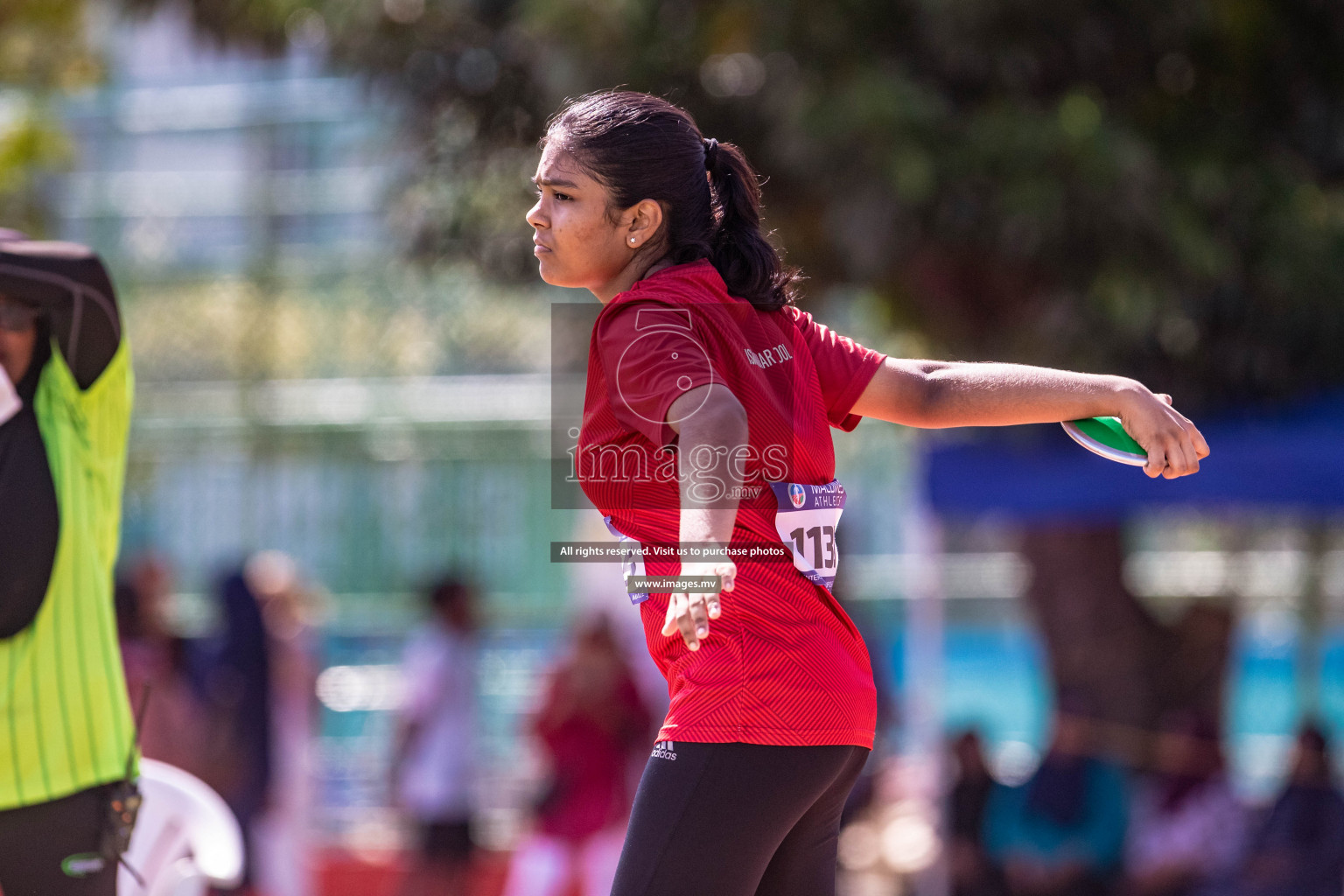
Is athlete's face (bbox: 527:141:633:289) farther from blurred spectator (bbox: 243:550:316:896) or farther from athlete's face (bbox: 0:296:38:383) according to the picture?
blurred spectator (bbox: 243:550:316:896)

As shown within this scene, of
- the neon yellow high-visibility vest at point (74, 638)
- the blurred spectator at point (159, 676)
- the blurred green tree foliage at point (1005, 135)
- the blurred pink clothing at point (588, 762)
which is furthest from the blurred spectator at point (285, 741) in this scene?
the neon yellow high-visibility vest at point (74, 638)

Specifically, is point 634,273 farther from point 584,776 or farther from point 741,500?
point 584,776

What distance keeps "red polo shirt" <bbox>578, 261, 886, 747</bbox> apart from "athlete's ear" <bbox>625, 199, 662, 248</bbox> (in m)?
0.09

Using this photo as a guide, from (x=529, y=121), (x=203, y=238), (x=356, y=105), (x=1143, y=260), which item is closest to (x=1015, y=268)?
(x=1143, y=260)

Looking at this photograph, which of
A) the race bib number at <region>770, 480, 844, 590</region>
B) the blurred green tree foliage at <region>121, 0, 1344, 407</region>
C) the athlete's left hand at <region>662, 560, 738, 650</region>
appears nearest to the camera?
the athlete's left hand at <region>662, 560, 738, 650</region>

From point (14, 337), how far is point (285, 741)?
4791 mm

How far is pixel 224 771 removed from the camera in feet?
21.6

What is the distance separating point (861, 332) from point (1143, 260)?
4.66 metres

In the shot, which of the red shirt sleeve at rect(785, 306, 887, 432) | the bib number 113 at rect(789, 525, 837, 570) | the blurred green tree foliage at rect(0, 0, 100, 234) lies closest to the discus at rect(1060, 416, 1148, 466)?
the red shirt sleeve at rect(785, 306, 887, 432)

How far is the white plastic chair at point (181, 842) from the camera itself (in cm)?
285

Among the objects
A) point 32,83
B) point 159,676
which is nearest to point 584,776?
point 159,676

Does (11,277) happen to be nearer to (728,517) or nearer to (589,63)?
(728,517)

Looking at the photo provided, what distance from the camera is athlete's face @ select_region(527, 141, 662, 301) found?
6.73 feet

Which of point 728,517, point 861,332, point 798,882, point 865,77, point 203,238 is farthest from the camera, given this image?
point 203,238
